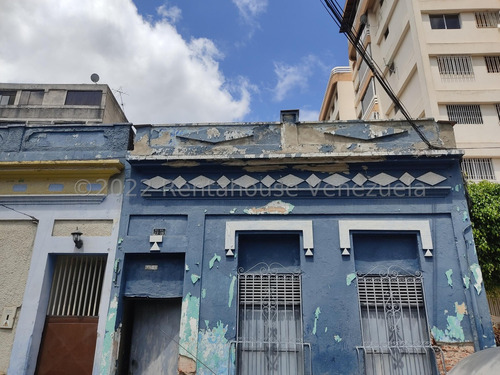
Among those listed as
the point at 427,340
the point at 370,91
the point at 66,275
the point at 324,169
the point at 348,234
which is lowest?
the point at 427,340

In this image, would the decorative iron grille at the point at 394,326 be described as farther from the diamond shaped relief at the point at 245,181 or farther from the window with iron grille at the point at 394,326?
the diamond shaped relief at the point at 245,181

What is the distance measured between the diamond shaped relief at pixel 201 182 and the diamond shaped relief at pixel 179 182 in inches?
5.2

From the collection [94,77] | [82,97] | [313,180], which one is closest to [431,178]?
[313,180]

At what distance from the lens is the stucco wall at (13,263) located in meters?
6.35

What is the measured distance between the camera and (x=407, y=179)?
21.9ft

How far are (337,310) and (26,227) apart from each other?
578 cm

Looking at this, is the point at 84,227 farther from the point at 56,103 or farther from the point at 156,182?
the point at 56,103

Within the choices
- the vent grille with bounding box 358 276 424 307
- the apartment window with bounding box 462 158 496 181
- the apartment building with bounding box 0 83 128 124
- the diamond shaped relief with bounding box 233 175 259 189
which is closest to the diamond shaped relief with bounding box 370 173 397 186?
the vent grille with bounding box 358 276 424 307

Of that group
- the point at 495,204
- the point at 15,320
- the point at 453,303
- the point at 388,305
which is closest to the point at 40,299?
the point at 15,320

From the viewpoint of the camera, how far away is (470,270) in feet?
20.0

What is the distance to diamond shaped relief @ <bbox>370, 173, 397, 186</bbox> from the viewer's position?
6.68m

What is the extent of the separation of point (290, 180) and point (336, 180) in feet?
2.69

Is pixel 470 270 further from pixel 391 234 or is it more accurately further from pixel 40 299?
pixel 40 299

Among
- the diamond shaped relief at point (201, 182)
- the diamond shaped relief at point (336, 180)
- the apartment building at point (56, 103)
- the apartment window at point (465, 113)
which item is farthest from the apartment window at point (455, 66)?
the apartment building at point (56, 103)
